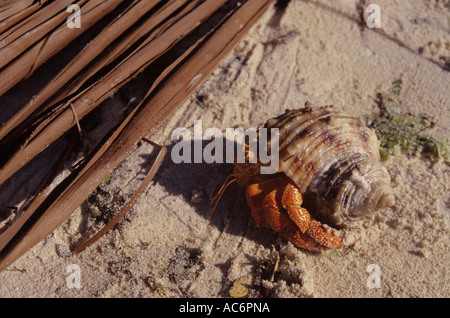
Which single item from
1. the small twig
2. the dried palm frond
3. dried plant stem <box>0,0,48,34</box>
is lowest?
the small twig

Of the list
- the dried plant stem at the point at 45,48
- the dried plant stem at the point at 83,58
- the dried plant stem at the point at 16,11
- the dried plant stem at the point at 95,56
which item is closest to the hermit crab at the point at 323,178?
the dried plant stem at the point at 95,56

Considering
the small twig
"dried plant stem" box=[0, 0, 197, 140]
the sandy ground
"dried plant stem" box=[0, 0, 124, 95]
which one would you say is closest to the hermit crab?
the sandy ground

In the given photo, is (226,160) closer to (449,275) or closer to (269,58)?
(269,58)

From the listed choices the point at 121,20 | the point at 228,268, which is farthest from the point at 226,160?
the point at 121,20

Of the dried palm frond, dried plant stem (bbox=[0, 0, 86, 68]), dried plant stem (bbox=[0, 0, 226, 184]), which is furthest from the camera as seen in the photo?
dried plant stem (bbox=[0, 0, 86, 68])

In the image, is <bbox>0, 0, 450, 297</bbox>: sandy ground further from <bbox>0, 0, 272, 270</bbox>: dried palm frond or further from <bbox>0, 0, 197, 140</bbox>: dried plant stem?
<bbox>0, 0, 197, 140</bbox>: dried plant stem

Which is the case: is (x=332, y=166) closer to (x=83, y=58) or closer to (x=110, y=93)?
(x=110, y=93)
